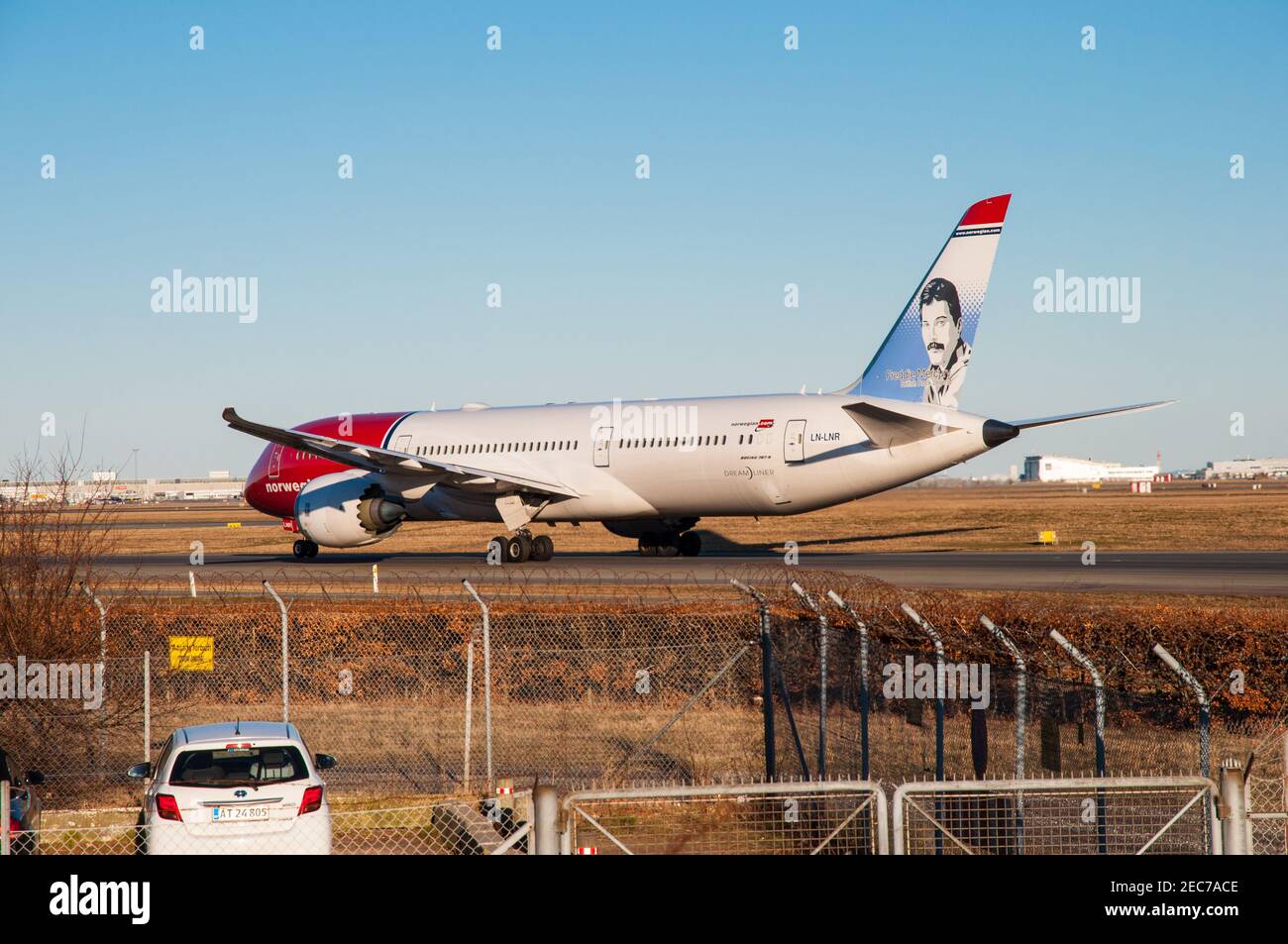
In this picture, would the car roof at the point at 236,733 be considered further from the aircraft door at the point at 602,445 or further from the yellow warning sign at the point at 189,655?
the aircraft door at the point at 602,445

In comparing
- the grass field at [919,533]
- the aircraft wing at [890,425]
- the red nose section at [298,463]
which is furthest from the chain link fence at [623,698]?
the grass field at [919,533]

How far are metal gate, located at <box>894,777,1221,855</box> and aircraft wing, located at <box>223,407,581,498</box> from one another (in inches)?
987

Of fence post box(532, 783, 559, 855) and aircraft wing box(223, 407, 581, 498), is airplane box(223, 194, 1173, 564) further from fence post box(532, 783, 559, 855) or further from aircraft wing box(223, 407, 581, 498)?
fence post box(532, 783, 559, 855)

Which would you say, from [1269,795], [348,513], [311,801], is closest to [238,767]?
[311,801]

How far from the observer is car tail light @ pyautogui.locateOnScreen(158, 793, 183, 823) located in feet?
34.8

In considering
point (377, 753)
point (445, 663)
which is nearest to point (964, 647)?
point (377, 753)

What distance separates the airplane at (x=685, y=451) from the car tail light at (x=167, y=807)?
23.3m

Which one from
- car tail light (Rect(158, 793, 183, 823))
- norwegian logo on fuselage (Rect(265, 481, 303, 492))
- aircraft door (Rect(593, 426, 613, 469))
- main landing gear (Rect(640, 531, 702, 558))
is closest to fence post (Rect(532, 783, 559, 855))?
car tail light (Rect(158, 793, 183, 823))

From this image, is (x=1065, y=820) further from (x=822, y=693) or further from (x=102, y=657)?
(x=102, y=657)

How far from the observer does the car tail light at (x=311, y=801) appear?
10.8 meters

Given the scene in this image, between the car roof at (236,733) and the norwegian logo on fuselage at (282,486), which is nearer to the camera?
the car roof at (236,733)
